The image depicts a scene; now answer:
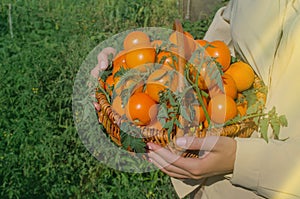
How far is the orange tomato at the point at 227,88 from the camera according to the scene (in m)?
1.21

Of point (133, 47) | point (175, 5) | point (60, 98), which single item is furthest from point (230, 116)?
point (175, 5)

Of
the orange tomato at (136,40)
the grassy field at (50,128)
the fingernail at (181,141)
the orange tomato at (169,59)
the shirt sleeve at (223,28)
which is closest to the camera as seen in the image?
the fingernail at (181,141)

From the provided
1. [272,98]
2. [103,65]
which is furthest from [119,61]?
[272,98]

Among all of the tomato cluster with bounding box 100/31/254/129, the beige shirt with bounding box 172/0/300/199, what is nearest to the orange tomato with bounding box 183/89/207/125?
the tomato cluster with bounding box 100/31/254/129

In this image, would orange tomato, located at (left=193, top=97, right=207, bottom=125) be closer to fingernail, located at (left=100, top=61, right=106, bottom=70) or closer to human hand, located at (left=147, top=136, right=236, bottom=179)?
human hand, located at (left=147, top=136, right=236, bottom=179)

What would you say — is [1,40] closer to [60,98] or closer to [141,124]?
[60,98]

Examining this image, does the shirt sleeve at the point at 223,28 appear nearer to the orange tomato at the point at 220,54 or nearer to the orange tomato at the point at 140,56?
the orange tomato at the point at 220,54

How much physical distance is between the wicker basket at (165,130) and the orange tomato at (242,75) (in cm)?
2

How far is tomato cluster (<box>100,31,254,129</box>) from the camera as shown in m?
1.18

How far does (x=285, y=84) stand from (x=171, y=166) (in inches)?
12.4

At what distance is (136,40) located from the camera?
133 centimetres

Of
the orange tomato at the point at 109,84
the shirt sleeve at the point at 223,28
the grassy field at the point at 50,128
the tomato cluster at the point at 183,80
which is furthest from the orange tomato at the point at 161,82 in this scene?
the grassy field at the point at 50,128

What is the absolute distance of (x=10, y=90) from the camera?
2758 mm

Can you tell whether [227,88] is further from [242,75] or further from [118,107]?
[118,107]
